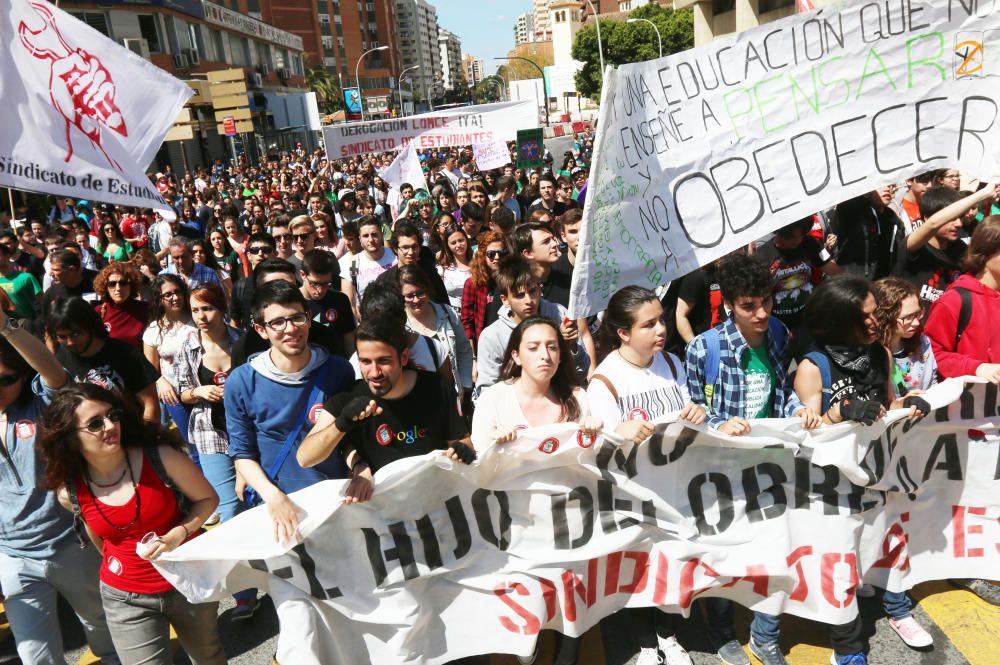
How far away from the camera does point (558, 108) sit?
95.9 meters

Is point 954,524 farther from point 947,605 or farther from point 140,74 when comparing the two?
point 140,74

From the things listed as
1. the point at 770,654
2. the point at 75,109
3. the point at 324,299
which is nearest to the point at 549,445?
the point at 770,654

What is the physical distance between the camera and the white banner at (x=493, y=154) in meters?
11.7

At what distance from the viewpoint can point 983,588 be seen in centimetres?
355

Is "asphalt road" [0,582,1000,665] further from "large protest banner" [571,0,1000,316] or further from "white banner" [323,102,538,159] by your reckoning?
"white banner" [323,102,538,159]

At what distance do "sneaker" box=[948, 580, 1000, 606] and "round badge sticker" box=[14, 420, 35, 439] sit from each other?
4.32m

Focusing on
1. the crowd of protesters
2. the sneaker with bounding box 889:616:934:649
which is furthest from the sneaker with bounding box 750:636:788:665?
the sneaker with bounding box 889:616:934:649

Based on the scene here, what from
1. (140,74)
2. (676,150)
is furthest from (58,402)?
(676,150)

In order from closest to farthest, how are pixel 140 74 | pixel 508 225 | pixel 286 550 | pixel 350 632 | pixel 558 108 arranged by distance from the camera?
pixel 286 550, pixel 350 632, pixel 140 74, pixel 508 225, pixel 558 108

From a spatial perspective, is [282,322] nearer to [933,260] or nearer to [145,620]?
[145,620]

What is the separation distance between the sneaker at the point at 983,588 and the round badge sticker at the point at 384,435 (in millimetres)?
2853

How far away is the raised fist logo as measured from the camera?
3834 mm

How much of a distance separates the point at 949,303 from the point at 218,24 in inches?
2302

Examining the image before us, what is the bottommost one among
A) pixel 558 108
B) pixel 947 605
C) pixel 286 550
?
pixel 947 605
